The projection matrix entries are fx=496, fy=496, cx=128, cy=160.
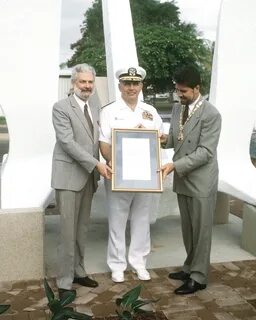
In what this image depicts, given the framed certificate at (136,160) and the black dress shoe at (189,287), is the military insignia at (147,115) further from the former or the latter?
the black dress shoe at (189,287)

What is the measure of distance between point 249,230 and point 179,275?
1061 mm

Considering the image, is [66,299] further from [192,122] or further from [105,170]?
[192,122]

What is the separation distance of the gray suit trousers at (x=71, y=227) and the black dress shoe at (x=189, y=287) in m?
0.79

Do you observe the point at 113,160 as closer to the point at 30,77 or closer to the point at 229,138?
the point at 30,77

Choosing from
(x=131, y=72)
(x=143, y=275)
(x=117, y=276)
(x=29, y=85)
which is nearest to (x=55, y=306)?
(x=117, y=276)

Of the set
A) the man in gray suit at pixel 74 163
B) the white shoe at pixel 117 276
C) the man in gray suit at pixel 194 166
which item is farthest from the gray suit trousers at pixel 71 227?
the man in gray suit at pixel 194 166

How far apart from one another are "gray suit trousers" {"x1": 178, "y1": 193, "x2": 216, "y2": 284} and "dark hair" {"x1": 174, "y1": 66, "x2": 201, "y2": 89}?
32.9 inches

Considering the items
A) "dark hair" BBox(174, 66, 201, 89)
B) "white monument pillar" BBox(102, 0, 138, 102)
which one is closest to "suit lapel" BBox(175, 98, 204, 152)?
"dark hair" BBox(174, 66, 201, 89)

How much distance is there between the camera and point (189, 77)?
3.44 meters

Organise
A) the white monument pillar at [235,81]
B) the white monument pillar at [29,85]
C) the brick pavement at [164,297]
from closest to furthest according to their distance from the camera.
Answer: the brick pavement at [164,297] < the white monument pillar at [29,85] < the white monument pillar at [235,81]

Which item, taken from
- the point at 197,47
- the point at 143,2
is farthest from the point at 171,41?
the point at 143,2

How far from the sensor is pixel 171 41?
28.9 meters

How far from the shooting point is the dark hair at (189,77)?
3.44m

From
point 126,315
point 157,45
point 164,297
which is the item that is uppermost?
point 157,45
